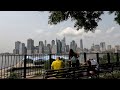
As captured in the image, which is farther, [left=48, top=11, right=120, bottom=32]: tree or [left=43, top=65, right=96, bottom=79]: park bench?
[left=48, top=11, right=120, bottom=32]: tree

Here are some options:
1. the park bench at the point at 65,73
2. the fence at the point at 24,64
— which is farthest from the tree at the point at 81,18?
the park bench at the point at 65,73

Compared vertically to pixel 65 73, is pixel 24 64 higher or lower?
higher

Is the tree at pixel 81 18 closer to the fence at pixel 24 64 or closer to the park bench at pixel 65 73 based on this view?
the fence at pixel 24 64

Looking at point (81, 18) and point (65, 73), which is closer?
point (65, 73)

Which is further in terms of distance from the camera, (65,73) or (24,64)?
(24,64)

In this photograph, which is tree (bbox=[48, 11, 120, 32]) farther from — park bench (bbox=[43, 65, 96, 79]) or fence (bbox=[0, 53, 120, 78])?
park bench (bbox=[43, 65, 96, 79])

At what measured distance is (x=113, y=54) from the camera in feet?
73.5

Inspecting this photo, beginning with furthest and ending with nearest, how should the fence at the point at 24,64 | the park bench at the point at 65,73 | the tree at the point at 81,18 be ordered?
1. the tree at the point at 81,18
2. the fence at the point at 24,64
3. the park bench at the point at 65,73

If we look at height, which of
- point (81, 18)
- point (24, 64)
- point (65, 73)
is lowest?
point (65, 73)

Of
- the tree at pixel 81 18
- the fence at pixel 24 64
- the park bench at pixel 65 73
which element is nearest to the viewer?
the park bench at pixel 65 73

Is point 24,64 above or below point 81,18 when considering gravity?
below

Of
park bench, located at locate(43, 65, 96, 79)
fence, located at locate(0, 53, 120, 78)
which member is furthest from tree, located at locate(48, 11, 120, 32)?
park bench, located at locate(43, 65, 96, 79)
